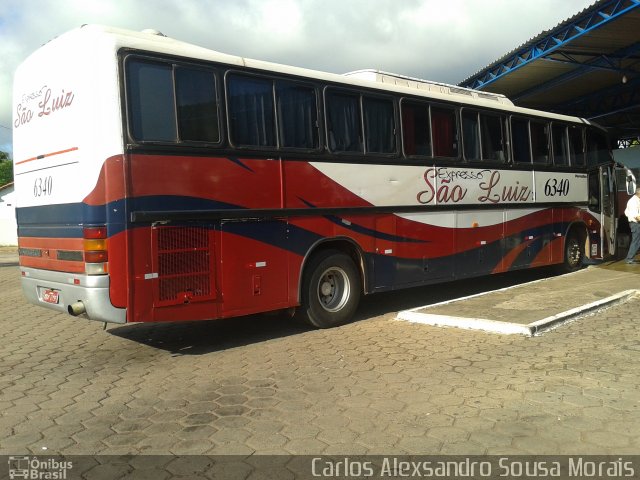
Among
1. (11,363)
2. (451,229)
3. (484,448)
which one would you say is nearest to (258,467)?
(484,448)

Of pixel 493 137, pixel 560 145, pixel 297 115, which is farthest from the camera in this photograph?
pixel 560 145

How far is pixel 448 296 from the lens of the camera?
31.6ft

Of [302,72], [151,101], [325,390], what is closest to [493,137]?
[302,72]

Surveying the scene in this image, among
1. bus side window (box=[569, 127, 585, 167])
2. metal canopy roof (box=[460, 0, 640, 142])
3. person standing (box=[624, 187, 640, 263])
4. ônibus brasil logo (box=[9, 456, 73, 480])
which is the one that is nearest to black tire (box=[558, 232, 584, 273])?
person standing (box=[624, 187, 640, 263])

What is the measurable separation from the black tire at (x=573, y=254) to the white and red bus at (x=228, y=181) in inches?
126

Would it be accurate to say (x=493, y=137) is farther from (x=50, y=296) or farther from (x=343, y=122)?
(x=50, y=296)

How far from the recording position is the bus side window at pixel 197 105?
570cm

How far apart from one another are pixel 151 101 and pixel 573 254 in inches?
371

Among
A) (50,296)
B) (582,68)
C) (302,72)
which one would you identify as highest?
(582,68)

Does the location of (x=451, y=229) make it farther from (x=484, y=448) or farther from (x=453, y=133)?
(x=484, y=448)

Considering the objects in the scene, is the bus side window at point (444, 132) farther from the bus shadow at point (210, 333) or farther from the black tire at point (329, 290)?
the bus shadow at point (210, 333)

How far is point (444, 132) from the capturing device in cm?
842

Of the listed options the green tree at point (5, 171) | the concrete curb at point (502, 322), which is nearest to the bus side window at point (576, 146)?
the concrete curb at point (502, 322)

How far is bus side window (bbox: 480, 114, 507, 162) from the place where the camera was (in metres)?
9.08
